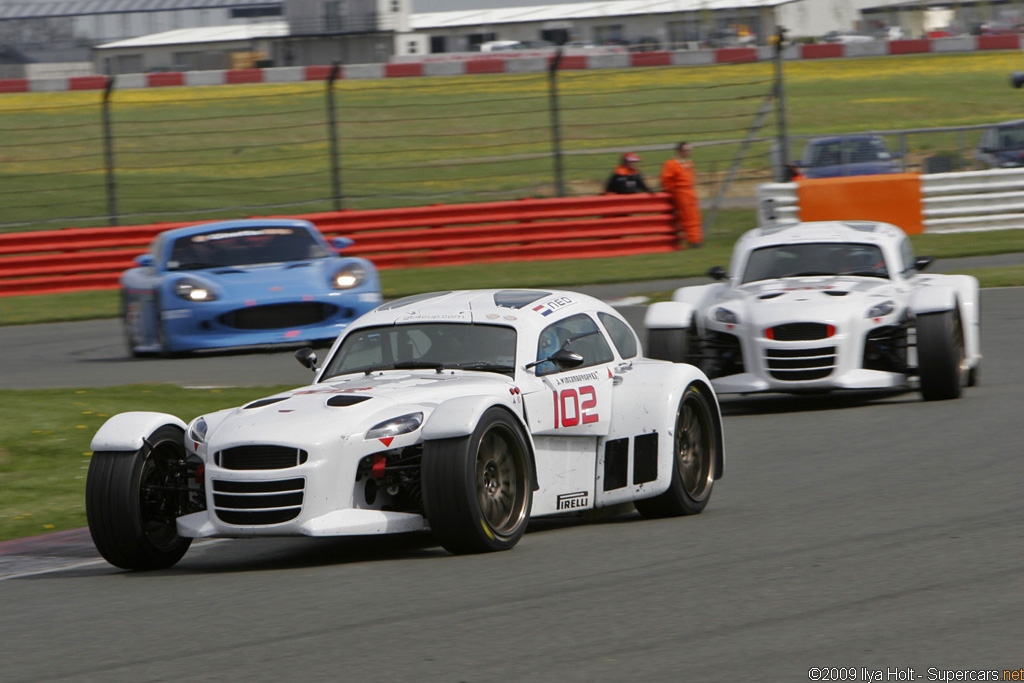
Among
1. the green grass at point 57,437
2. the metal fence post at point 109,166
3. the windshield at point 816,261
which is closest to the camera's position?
the green grass at point 57,437

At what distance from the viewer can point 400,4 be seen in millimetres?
67750

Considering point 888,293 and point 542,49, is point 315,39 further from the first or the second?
point 888,293

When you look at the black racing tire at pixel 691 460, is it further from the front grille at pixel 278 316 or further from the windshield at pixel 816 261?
the front grille at pixel 278 316

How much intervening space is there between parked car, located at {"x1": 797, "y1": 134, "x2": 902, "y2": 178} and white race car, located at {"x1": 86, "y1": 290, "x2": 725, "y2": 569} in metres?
19.9

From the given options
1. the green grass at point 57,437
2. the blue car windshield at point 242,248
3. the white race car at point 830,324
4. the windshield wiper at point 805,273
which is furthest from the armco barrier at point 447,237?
the windshield wiper at point 805,273

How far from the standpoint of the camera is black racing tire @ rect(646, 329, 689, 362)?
11.8 m

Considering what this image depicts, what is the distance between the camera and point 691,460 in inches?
328

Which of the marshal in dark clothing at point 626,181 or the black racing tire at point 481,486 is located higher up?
the marshal in dark clothing at point 626,181

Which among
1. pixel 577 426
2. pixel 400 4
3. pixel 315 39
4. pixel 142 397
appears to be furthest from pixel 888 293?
pixel 400 4

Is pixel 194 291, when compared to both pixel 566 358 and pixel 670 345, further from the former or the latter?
pixel 566 358

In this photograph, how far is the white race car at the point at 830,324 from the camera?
37.7 ft

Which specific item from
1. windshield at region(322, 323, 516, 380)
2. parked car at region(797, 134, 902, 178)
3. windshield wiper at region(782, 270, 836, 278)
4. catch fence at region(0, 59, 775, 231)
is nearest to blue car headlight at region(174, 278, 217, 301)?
windshield wiper at region(782, 270, 836, 278)

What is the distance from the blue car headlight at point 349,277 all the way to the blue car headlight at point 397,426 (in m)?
8.50

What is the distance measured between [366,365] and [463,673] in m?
3.35
